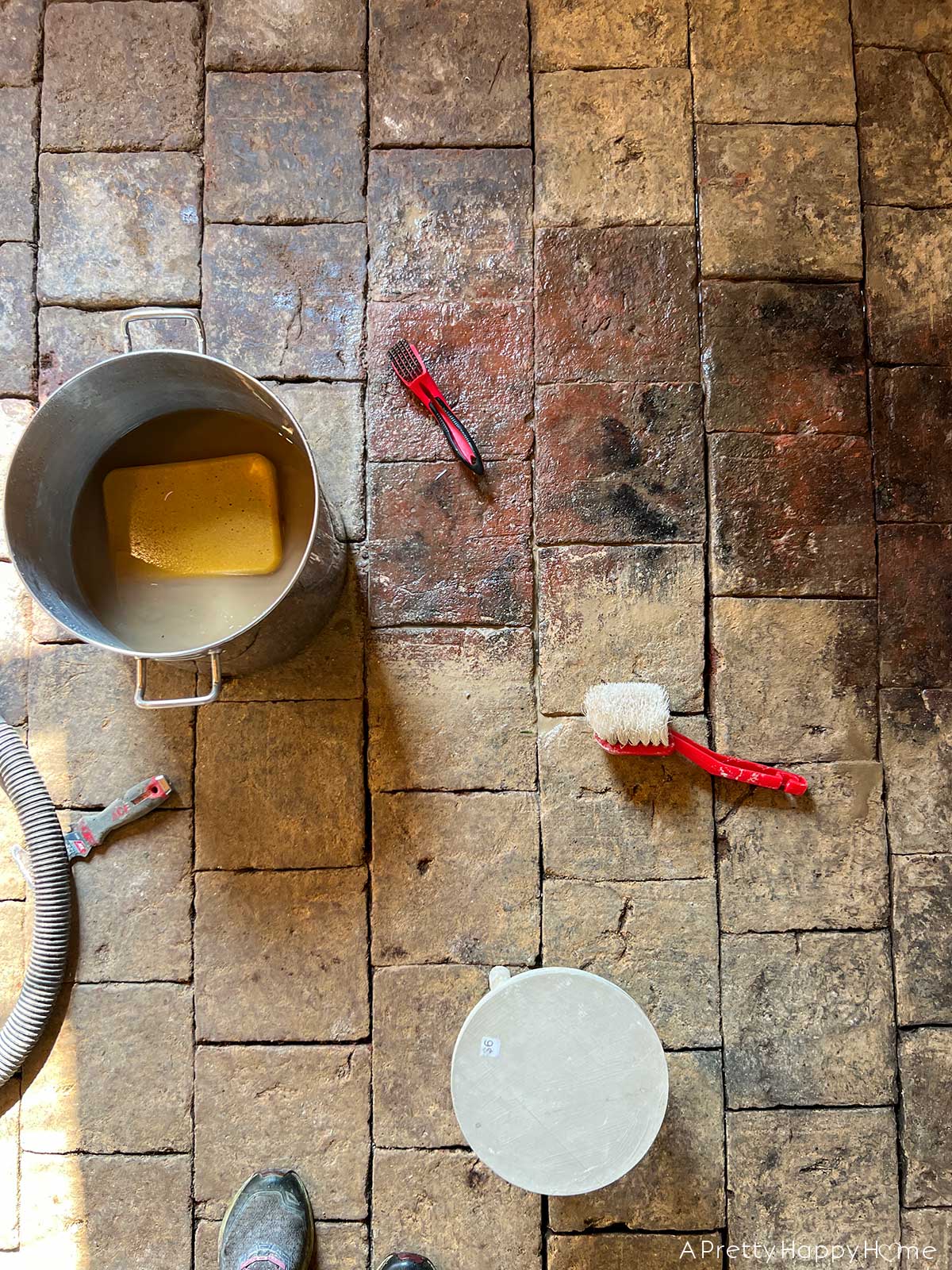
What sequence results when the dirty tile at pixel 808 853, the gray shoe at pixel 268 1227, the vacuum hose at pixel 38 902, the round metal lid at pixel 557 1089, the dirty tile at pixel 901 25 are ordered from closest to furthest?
the round metal lid at pixel 557 1089 → the gray shoe at pixel 268 1227 → the vacuum hose at pixel 38 902 → the dirty tile at pixel 808 853 → the dirty tile at pixel 901 25

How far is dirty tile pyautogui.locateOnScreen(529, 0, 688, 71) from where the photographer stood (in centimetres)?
232

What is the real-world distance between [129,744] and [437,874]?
90 centimetres

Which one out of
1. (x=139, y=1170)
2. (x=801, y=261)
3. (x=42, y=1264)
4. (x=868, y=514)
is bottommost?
(x=42, y=1264)

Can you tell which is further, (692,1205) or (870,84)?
(870,84)

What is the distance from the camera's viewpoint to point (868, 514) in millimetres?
2291

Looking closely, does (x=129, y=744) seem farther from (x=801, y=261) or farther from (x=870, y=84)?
(x=870, y=84)

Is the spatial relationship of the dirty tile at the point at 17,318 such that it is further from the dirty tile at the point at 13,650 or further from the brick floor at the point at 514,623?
the dirty tile at the point at 13,650

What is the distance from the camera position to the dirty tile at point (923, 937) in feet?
7.34

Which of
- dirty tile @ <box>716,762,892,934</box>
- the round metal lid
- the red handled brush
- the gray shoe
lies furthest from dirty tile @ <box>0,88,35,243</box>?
the gray shoe

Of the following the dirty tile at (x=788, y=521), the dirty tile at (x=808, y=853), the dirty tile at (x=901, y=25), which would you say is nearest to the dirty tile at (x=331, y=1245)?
the dirty tile at (x=808, y=853)

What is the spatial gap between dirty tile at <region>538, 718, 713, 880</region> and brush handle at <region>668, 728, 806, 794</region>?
61mm

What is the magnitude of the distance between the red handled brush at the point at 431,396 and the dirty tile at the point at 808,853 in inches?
44.4

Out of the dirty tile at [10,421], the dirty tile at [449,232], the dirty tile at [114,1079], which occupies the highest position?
the dirty tile at [449,232]

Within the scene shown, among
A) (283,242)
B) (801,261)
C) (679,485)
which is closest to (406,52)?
(283,242)
